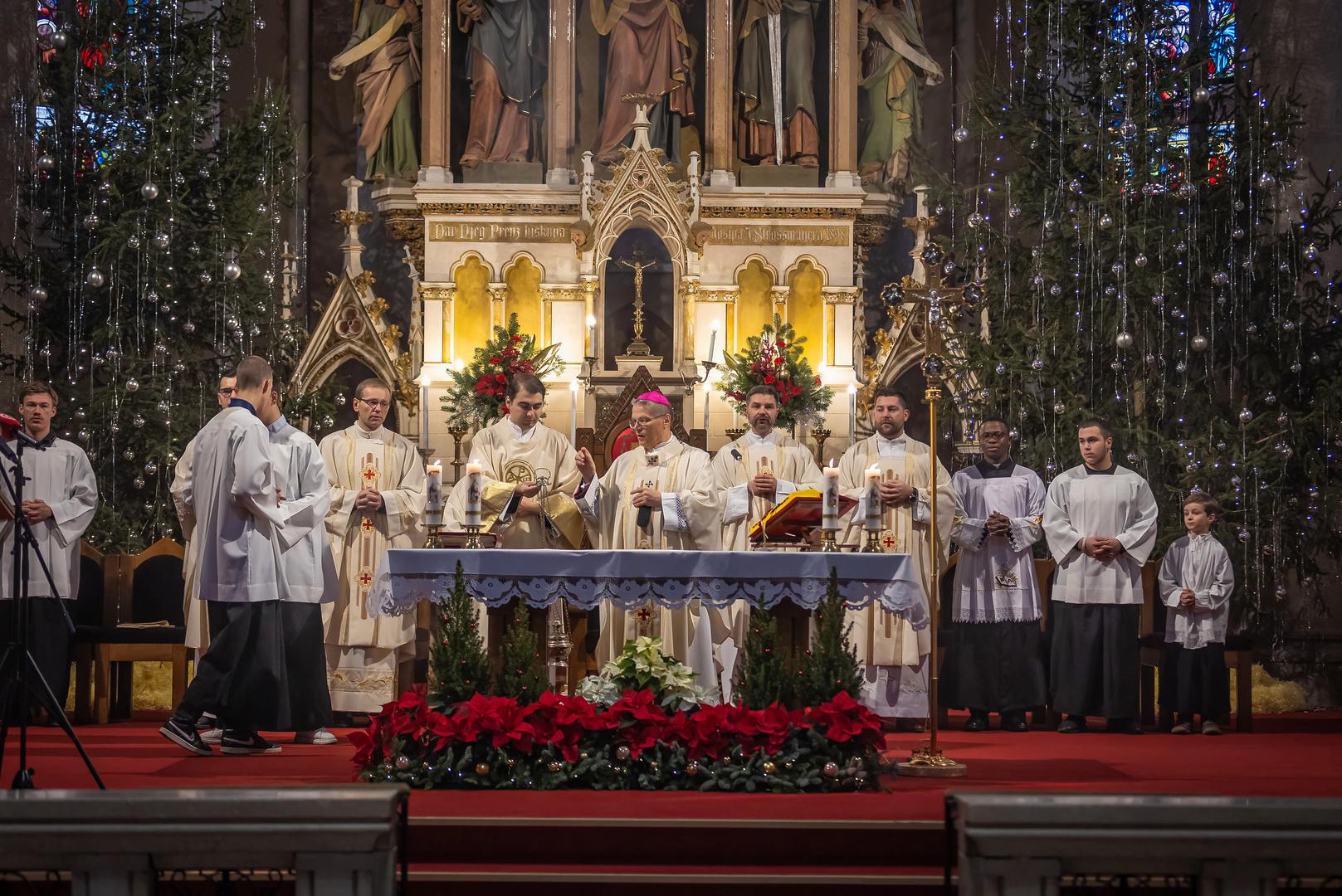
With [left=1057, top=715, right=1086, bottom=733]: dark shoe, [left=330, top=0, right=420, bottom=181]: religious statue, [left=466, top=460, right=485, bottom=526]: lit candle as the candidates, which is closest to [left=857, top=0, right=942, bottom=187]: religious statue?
[left=330, top=0, right=420, bottom=181]: religious statue

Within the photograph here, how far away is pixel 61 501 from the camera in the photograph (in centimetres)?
919

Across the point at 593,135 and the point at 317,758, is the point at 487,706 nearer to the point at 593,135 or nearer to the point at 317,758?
the point at 317,758

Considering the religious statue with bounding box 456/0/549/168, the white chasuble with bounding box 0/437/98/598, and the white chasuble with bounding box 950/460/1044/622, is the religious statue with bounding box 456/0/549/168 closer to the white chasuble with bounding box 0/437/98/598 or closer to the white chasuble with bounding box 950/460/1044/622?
the white chasuble with bounding box 0/437/98/598

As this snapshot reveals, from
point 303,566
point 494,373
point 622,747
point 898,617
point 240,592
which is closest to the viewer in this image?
point 622,747

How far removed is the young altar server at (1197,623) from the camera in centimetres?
934

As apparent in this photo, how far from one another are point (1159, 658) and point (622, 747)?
15.0ft

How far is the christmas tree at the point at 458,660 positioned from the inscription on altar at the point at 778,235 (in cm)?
729

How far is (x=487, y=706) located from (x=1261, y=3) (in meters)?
9.34

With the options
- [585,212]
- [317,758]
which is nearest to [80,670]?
[317,758]

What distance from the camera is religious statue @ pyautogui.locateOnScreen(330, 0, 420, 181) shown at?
1405 cm

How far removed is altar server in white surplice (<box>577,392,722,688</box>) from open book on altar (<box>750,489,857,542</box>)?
76 centimetres

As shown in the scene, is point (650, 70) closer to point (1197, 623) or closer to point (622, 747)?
point (1197, 623)

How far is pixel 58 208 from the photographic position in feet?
39.0

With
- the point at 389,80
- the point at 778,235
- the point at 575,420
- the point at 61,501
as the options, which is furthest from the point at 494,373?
the point at 61,501
